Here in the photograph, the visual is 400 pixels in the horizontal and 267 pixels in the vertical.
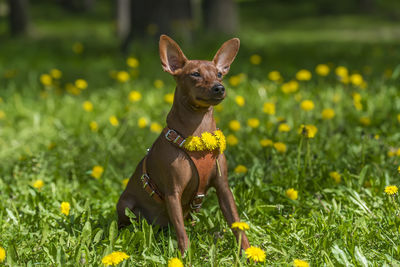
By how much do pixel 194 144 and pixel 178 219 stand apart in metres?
0.37

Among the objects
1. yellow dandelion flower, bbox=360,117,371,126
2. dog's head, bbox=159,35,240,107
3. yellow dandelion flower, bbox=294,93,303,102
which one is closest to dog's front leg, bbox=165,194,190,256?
dog's head, bbox=159,35,240,107

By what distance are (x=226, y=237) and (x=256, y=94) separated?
9.80 ft

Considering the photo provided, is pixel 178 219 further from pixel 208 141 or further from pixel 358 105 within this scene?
pixel 358 105

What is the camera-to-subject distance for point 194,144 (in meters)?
2.37

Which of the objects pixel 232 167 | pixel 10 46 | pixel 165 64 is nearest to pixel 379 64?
pixel 232 167

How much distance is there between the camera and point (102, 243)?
265 centimetres

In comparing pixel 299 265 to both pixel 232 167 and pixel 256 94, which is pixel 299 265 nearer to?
pixel 232 167

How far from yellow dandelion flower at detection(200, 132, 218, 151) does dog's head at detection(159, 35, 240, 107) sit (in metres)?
0.14

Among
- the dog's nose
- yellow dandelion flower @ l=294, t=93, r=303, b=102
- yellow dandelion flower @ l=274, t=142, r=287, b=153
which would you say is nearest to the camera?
the dog's nose

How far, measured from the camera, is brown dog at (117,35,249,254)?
7.78 ft

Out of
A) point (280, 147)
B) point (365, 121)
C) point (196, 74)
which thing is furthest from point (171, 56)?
point (365, 121)

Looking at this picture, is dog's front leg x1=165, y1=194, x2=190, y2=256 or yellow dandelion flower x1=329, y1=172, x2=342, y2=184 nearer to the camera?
dog's front leg x1=165, y1=194, x2=190, y2=256

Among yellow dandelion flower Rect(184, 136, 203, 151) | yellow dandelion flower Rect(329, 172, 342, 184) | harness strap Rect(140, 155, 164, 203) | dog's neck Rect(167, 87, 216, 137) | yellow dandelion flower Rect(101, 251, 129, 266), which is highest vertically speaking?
dog's neck Rect(167, 87, 216, 137)

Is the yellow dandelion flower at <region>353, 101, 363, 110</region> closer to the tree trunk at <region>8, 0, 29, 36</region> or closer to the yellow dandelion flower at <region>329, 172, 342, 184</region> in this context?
the yellow dandelion flower at <region>329, 172, 342, 184</region>
